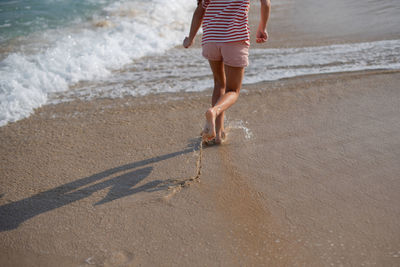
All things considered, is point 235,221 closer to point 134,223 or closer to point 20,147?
point 134,223

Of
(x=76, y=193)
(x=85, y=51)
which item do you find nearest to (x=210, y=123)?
(x=76, y=193)

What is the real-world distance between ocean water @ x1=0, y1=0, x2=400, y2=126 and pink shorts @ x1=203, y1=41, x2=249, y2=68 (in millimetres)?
1554

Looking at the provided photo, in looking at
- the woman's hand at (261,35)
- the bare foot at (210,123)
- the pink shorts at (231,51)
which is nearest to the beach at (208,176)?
the bare foot at (210,123)

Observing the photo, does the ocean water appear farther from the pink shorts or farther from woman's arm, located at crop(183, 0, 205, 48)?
the pink shorts

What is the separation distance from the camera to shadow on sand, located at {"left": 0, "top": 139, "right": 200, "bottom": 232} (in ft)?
9.37

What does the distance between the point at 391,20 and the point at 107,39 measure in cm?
486

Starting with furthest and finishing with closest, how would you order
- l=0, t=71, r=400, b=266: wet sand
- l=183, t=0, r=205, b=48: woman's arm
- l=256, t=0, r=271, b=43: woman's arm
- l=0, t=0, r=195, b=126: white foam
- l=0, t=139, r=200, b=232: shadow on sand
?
1. l=0, t=0, r=195, b=126: white foam
2. l=183, t=0, r=205, b=48: woman's arm
3. l=256, t=0, r=271, b=43: woman's arm
4. l=0, t=139, r=200, b=232: shadow on sand
5. l=0, t=71, r=400, b=266: wet sand

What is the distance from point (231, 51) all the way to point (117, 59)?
10.3 feet

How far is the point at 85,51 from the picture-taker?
19.6ft

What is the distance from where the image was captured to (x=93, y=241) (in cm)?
256

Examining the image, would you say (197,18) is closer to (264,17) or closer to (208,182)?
(264,17)

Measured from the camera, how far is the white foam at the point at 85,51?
15.4ft

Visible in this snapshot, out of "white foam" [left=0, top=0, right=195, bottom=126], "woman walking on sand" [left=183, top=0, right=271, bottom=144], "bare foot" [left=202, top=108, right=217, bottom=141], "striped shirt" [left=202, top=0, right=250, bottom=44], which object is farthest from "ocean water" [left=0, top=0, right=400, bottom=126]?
"bare foot" [left=202, top=108, right=217, bottom=141]

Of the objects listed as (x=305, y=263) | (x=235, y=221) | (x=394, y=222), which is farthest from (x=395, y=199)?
(x=235, y=221)
